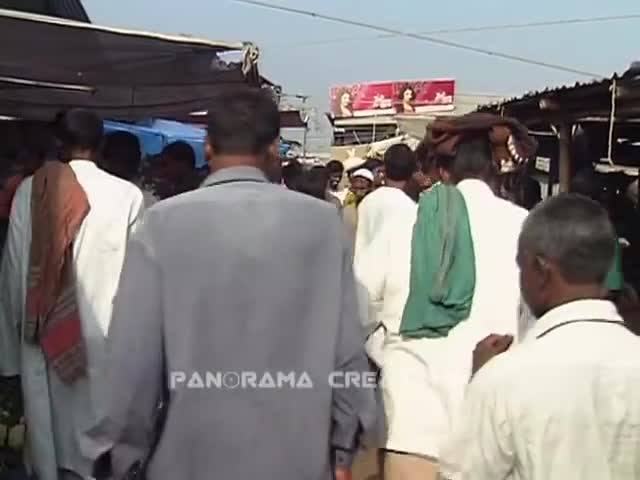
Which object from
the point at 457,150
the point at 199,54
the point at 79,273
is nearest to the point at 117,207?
the point at 79,273

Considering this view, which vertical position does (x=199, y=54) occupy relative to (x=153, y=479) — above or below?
above

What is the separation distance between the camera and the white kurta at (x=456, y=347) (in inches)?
162

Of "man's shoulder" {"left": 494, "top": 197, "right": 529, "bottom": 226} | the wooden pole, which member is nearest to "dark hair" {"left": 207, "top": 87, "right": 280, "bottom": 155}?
"man's shoulder" {"left": 494, "top": 197, "right": 529, "bottom": 226}

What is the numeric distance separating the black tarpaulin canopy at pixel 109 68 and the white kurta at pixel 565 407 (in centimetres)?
258

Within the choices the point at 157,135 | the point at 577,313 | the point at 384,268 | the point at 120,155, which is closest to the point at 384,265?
Answer: the point at 384,268

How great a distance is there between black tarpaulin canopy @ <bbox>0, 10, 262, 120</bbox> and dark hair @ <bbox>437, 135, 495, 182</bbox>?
1291 millimetres

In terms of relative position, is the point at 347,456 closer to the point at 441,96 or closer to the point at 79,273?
the point at 79,273

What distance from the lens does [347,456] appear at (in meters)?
3.18

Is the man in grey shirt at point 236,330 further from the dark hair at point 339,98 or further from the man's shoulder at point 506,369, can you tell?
the dark hair at point 339,98

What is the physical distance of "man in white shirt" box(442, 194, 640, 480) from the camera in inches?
93.5

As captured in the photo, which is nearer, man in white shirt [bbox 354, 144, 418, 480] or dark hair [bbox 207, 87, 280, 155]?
dark hair [bbox 207, 87, 280, 155]

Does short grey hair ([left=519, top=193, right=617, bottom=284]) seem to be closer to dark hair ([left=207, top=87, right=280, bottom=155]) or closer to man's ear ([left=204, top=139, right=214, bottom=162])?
dark hair ([left=207, top=87, right=280, bottom=155])

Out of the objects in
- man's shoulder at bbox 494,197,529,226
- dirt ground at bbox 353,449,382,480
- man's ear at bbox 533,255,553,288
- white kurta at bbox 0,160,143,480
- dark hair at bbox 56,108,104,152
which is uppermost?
dark hair at bbox 56,108,104,152

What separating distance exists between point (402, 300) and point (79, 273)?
127 cm
